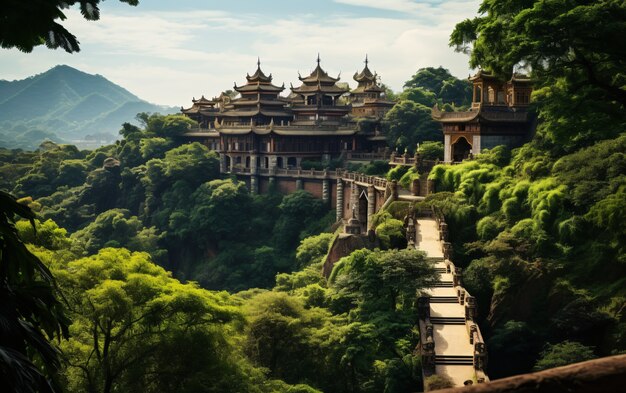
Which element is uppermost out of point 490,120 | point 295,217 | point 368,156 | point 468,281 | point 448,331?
point 490,120

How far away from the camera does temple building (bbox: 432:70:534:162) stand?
4422cm

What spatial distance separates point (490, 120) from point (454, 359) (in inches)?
910

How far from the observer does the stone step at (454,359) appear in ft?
77.2

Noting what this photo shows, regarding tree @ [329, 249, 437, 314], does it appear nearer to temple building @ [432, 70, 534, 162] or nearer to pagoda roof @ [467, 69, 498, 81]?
temple building @ [432, 70, 534, 162]

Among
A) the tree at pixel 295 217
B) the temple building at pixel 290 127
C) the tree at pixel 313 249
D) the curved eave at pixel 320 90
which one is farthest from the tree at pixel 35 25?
the curved eave at pixel 320 90

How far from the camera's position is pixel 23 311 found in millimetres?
7617

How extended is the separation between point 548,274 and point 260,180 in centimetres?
4261

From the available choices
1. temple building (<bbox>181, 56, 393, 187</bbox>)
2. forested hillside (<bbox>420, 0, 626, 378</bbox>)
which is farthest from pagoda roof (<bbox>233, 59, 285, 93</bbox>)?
forested hillside (<bbox>420, 0, 626, 378</bbox>)

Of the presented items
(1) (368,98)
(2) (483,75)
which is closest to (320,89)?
(1) (368,98)

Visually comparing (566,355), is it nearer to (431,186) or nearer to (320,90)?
(431,186)

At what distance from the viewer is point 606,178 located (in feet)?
96.2

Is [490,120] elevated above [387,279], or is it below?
above

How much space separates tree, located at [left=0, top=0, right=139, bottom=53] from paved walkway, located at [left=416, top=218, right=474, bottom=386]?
15.9 m

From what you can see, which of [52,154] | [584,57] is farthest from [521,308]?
[52,154]
